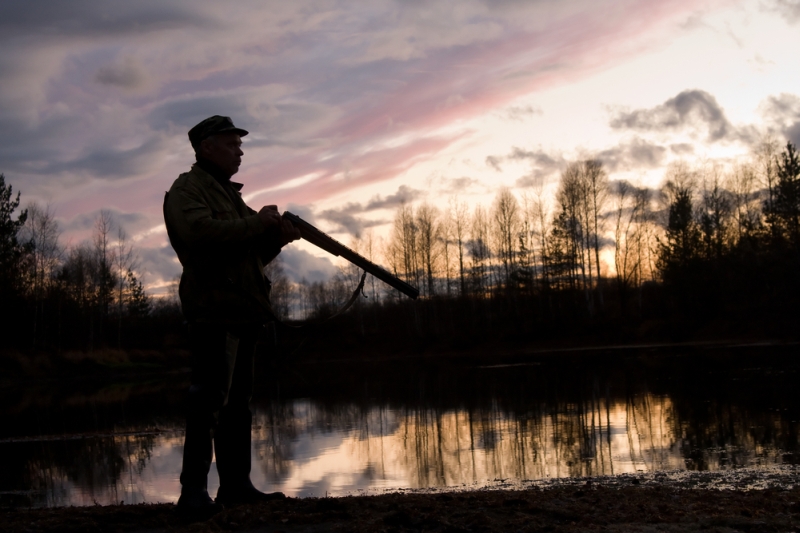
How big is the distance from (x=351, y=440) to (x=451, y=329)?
5475 centimetres

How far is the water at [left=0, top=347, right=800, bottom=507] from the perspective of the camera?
8.71m

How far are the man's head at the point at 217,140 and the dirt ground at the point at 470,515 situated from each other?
2.31 m

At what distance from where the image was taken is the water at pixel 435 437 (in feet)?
28.6

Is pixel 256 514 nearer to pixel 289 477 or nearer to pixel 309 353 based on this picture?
pixel 289 477

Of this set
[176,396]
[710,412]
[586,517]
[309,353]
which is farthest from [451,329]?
[586,517]

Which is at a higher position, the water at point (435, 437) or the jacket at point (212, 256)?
the jacket at point (212, 256)

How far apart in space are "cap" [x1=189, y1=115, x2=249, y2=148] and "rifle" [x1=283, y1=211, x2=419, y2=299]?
0.69m

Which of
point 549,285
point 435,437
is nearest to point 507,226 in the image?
point 549,285

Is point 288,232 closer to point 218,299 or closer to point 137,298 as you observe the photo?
point 218,299

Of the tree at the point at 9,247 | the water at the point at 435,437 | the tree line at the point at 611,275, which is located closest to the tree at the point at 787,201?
the tree line at the point at 611,275

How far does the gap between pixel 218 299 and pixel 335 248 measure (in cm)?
107

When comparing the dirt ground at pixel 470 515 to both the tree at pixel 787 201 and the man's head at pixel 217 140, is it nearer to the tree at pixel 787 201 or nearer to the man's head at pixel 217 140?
the man's head at pixel 217 140

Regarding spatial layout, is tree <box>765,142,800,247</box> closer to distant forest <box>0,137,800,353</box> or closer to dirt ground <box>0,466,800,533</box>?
distant forest <box>0,137,800,353</box>

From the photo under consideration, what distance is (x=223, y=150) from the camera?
16.7 feet
